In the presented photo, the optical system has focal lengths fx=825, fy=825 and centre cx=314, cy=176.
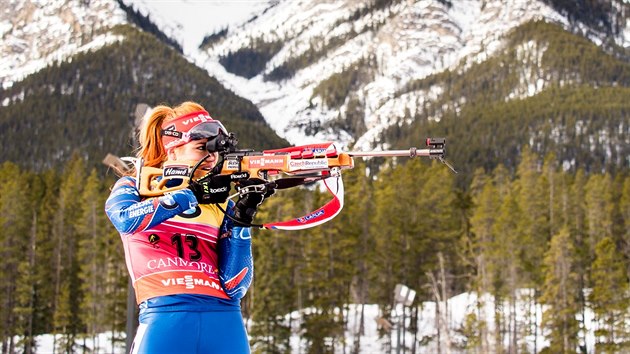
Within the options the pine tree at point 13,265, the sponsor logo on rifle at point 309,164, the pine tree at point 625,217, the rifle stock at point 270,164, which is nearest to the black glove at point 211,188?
the rifle stock at point 270,164

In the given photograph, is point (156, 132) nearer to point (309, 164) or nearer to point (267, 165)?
point (267, 165)

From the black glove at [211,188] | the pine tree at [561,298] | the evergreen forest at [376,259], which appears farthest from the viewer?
the pine tree at [561,298]

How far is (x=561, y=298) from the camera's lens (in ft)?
171

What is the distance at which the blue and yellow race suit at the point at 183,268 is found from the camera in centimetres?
366

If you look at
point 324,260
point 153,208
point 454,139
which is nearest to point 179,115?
point 153,208

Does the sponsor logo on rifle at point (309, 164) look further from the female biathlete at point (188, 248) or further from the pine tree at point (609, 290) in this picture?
the pine tree at point (609, 290)

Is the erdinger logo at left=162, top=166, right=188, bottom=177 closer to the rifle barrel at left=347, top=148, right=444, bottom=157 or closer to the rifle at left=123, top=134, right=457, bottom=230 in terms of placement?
the rifle at left=123, top=134, right=457, bottom=230

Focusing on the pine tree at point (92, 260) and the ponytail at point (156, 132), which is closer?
the ponytail at point (156, 132)

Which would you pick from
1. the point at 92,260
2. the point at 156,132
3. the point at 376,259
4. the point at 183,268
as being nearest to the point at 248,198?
the point at 183,268

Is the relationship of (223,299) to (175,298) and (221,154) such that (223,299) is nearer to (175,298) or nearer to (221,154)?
(175,298)

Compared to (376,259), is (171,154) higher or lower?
lower

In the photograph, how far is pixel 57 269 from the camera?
60250mm

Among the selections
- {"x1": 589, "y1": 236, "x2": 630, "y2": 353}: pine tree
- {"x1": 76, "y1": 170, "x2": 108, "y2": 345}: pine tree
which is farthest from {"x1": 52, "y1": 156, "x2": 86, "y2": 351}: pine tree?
{"x1": 589, "y1": 236, "x2": 630, "y2": 353}: pine tree

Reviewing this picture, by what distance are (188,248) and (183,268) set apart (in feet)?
0.40
